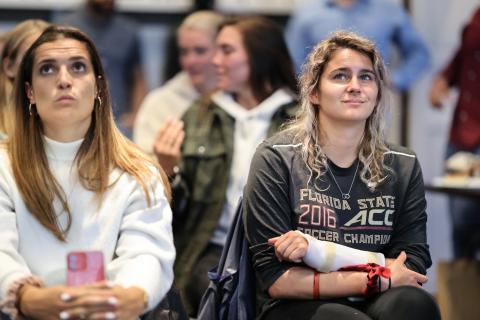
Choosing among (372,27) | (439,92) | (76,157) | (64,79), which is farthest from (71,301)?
(372,27)

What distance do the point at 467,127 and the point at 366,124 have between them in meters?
1.92

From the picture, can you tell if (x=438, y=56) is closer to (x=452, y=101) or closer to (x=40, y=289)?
(x=452, y=101)

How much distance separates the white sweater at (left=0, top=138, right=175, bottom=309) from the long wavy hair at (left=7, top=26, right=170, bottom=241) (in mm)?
18

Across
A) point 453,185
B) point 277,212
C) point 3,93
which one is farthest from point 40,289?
point 453,185

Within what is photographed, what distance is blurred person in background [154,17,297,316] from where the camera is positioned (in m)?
3.08

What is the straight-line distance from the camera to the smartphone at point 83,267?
6.72 feet

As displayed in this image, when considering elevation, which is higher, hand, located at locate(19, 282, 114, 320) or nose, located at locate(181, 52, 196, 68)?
nose, located at locate(181, 52, 196, 68)

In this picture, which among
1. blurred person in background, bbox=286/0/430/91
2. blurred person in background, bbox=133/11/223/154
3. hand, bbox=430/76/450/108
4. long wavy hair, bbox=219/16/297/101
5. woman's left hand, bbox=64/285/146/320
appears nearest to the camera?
woman's left hand, bbox=64/285/146/320

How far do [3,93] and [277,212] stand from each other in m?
1.13

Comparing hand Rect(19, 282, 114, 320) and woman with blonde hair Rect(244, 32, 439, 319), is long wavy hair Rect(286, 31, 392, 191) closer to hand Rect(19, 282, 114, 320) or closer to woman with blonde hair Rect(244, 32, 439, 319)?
woman with blonde hair Rect(244, 32, 439, 319)

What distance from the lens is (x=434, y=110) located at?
533 cm

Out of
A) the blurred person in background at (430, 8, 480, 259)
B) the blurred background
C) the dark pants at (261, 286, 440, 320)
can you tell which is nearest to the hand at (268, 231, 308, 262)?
the dark pants at (261, 286, 440, 320)

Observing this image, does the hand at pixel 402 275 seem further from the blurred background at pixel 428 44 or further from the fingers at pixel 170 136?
the blurred background at pixel 428 44

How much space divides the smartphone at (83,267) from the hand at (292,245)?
0.46 metres
